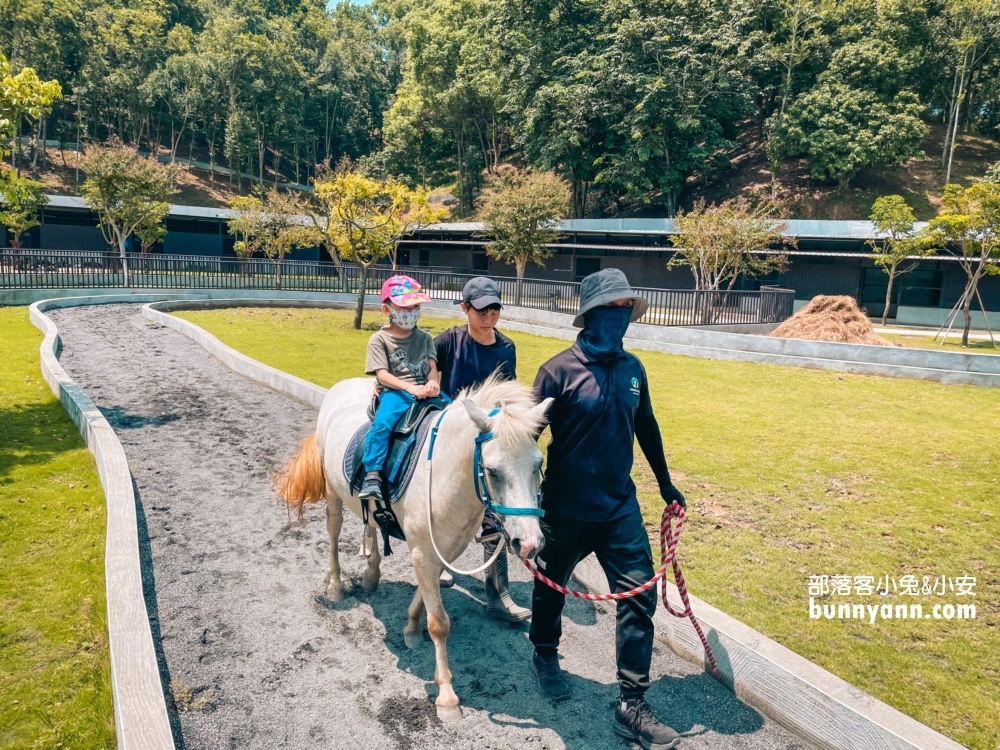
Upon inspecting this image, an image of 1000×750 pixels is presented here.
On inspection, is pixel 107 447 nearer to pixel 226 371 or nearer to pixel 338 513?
pixel 338 513

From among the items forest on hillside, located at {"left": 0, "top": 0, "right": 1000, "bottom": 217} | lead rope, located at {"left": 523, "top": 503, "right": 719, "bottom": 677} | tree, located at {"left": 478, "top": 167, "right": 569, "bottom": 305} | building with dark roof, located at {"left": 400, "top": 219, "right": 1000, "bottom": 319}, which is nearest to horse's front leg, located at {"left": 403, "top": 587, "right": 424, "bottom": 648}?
lead rope, located at {"left": 523, "top": 503, "right": 719, "bottom": 677}

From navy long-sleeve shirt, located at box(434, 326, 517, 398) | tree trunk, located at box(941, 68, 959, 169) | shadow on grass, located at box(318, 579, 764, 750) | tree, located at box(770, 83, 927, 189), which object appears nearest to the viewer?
shadow on grass, located at box(318, 579, 764, 750)

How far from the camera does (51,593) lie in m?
4.66

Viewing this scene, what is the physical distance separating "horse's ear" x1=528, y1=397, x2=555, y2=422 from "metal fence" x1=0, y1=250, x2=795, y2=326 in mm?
17133

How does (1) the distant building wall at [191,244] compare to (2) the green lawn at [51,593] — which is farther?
(1) the distant building wall at [191,244]

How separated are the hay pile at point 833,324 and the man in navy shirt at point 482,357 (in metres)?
15.8

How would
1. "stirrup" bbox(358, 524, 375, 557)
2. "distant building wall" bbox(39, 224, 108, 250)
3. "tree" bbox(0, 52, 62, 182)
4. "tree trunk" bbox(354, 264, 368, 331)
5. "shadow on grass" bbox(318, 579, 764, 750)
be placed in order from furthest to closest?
"distant building wall" bbox(39, 224, 108, 250) < "tree trunk" bbox(354, 264, 368, 331) < "tree" bbox(0, 52, 62, 182) < "stirrup" bbox(358, 524, 375, 557) < "shadow on grass" bbox(318, 579, 764, 750)

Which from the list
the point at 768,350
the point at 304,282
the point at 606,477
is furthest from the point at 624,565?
the point at 304,282

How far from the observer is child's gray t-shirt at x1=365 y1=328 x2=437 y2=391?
172 inches

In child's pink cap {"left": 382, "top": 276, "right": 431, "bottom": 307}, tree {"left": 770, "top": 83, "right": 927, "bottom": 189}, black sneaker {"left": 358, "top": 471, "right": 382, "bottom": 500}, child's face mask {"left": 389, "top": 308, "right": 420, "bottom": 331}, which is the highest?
tree {"left": 770, "top": 83, "right": 927, "bottom": 189}

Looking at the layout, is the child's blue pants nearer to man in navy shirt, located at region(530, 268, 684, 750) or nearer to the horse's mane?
the horse's mane

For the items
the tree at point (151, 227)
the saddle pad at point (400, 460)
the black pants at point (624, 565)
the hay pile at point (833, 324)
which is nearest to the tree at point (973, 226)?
the hay pile at point (833, 324)

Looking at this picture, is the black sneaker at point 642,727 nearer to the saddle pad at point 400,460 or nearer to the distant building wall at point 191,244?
the saddle pad at point 400,460

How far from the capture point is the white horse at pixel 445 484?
3125 millimetres
